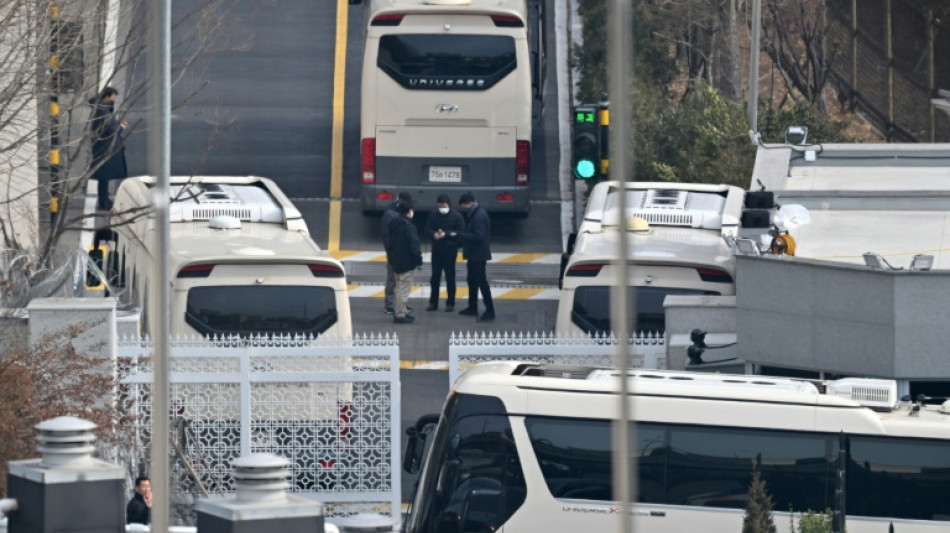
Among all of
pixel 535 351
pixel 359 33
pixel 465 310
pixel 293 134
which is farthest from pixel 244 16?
pixel 535 351

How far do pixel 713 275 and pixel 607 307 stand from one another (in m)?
1.07

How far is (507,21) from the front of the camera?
101 ft

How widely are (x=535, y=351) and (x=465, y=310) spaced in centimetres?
893

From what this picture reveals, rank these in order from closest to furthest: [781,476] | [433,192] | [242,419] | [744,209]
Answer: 1. [781,476]
2. [242,419]
3. [744,209]
4. [433,192]

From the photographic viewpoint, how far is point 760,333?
1705 centimetres

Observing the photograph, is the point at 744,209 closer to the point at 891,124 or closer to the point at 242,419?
the point at 242,419

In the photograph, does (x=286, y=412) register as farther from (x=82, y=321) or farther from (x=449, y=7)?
(x=449, y=7)

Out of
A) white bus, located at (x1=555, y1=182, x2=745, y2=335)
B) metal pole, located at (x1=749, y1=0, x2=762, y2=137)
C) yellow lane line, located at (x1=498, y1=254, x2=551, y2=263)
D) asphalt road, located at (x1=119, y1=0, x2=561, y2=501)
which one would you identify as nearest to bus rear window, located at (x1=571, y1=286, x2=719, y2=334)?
white bus, located at (x1=555, y1=182, x2=745, y2=335)

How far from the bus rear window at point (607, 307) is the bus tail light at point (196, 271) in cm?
354

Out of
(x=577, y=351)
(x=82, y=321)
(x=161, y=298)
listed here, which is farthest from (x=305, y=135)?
(x=161, y=298)

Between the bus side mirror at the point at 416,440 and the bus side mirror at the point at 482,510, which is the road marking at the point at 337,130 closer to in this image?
the bus side mirror at the point at 416,440

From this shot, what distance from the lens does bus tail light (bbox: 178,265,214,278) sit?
63.3 feet

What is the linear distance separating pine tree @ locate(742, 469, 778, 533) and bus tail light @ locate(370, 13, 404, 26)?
18.1m

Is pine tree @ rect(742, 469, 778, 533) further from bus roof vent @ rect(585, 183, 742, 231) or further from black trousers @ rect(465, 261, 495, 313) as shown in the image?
black trousers @ rect(465, 261, 495, 313)
